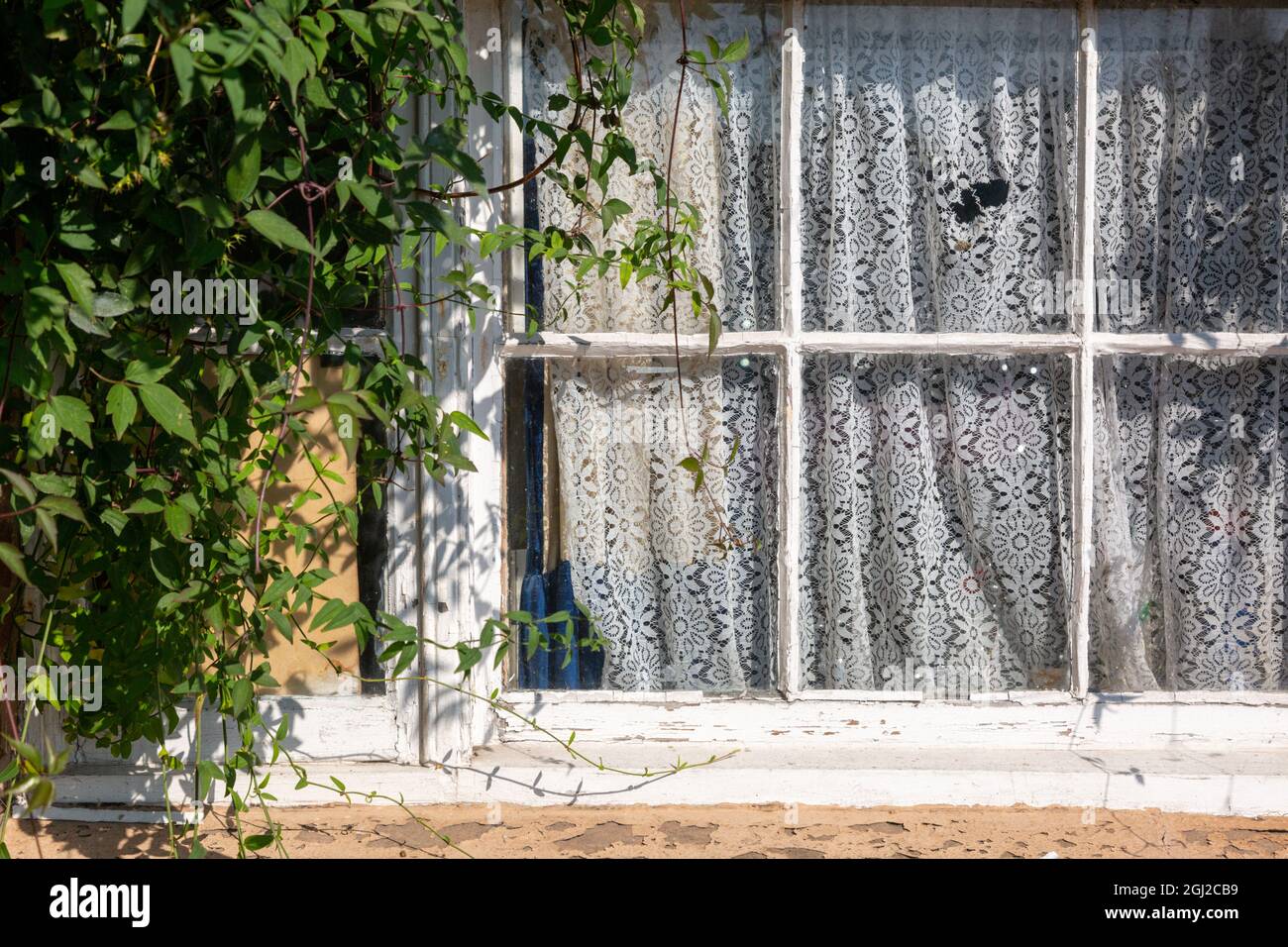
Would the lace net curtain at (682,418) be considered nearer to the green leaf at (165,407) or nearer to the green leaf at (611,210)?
the green leaf at (611,210)

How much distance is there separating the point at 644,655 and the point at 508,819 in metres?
0.36

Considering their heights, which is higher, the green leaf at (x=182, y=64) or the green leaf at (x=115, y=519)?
the green leaf at (x=182, y=64)

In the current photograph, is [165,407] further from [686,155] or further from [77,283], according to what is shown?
[686,155]

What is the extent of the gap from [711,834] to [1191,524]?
1.00 meters

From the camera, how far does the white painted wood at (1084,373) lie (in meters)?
1.83

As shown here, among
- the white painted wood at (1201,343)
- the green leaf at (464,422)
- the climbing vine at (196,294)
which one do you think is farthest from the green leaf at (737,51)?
the white painted wood at (1201,343)

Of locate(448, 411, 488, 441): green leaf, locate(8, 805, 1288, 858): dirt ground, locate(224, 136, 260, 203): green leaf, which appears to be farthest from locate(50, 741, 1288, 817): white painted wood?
locate(224, 136, 260, 203): green leaf

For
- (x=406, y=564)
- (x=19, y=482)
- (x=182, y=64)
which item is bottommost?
(x=406, y=564)

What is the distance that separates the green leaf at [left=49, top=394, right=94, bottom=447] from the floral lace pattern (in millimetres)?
818

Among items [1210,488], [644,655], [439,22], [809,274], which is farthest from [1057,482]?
[439,22]

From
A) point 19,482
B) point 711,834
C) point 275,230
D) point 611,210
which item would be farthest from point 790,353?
point 19,482

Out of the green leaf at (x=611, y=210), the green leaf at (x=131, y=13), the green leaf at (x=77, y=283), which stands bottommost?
the green leaf at (x=77, y=283)

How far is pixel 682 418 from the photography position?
184 centimetres

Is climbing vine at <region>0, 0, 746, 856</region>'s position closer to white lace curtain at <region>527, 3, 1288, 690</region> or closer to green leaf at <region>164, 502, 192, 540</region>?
green leaf at <region>164, 502, 192, 540</region>
